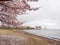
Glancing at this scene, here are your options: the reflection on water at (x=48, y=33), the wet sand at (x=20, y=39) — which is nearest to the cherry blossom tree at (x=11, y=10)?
the wet sand at (x=20, y=39)

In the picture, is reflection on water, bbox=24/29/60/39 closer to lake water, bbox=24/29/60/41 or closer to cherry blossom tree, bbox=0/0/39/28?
lake water, bbox=24/29/60/41

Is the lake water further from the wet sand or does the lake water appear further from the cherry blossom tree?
the cherry blossom tree

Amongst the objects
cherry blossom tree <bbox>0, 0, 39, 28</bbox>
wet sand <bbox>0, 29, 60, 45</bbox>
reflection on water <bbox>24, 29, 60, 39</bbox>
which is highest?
cherry blossom tree <bbox>0, 0, 39, 28</bbox>

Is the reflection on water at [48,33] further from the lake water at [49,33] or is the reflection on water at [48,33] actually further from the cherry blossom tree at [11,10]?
the cherry blossom tree at [11,10]

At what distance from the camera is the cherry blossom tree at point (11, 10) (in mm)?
1857

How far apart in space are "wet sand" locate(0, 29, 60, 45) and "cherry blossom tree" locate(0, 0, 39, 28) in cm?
10

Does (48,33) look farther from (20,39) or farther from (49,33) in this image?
(20,39)

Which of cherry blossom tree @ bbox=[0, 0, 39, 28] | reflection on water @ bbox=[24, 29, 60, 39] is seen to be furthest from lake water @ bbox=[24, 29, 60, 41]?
cherry blossom tree @ bbox=[0, 0, 39, 28]

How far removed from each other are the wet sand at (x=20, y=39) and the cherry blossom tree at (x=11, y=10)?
0.34ft

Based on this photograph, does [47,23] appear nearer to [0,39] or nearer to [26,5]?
[26,5]

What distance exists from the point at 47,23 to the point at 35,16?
170mm

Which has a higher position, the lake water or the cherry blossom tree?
the cherry blossom tree

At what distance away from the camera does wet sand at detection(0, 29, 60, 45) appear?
A: 1.79 meters

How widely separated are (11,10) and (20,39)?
1.28 feet
